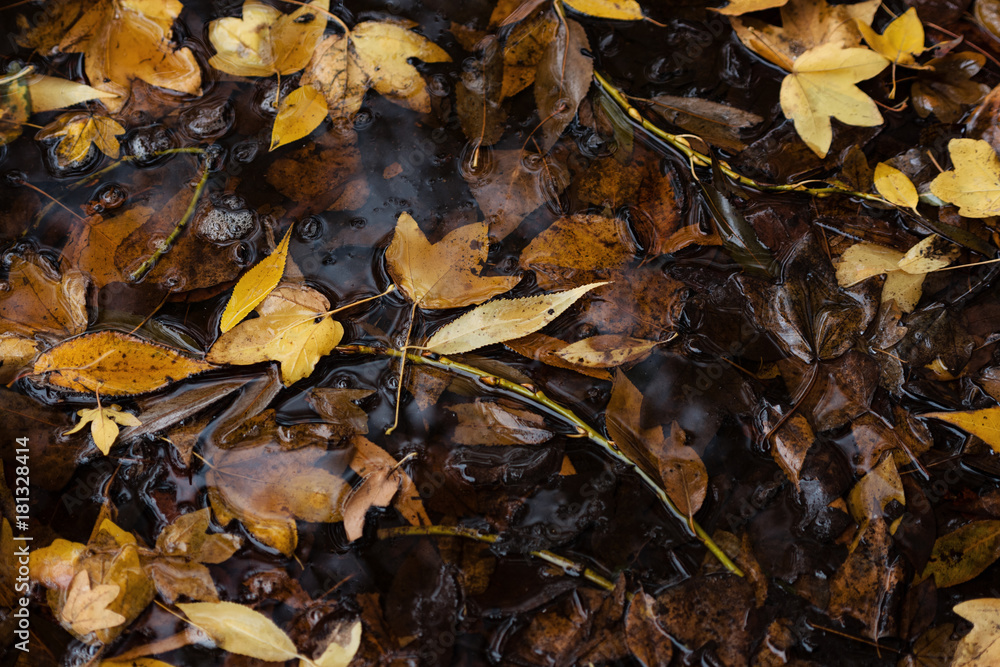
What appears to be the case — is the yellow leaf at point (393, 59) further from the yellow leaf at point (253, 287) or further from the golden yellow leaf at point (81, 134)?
the golden yellow leaf at point (81, 134)

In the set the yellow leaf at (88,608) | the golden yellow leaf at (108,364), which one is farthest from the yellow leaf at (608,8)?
the yellow leaf at (88,608)

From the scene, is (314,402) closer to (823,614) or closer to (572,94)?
(572,94)

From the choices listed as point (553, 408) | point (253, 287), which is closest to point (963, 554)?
point (553, 408)

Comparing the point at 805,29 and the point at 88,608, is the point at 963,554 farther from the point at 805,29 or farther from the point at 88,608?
the point at 88,608

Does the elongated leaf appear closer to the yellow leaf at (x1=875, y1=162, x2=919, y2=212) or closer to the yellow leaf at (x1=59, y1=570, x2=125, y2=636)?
the yellow leaf at (x1=875, y1=162, x2=919, y2=212)

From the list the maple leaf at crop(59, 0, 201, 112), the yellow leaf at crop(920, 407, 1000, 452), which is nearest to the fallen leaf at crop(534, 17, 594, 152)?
the maple leaf at crop(59, 0, 201, 112)

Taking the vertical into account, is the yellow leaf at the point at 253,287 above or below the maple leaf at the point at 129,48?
below
